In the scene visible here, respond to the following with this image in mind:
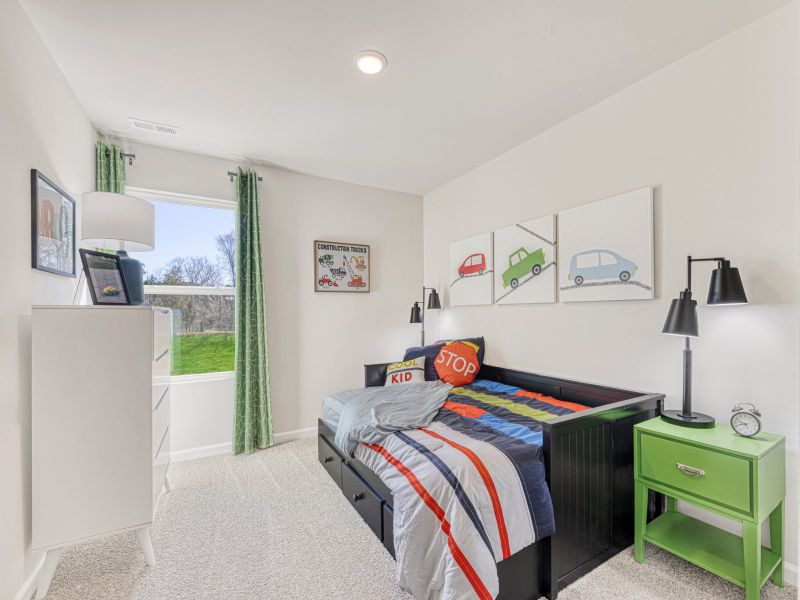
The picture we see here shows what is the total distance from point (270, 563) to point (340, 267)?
2.58m

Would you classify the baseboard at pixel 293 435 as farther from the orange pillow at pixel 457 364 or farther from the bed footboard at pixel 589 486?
the bed footboard at pixel 589 486

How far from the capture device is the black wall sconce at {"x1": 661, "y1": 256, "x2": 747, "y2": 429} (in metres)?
1.63

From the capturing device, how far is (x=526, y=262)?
2922 mm

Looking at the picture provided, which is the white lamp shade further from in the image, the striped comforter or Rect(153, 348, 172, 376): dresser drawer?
the striped comforter

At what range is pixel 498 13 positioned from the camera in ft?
5.55

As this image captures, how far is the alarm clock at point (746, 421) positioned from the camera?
5.24ft

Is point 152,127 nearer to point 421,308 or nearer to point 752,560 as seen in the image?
point 421,308

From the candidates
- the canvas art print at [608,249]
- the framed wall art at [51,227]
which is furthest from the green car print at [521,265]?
the framed wall art at [51,227]

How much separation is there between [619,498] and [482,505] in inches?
37.5

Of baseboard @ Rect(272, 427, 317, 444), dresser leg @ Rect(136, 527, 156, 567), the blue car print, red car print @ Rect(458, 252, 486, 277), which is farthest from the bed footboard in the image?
baseboard @ Rect(272, 427, 317, 444)

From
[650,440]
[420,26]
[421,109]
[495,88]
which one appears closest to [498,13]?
[420,26]

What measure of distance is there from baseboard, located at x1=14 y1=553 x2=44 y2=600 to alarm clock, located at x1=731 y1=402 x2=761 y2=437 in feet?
10.4

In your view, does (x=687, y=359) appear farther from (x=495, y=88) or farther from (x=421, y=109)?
(x=421, y=109)

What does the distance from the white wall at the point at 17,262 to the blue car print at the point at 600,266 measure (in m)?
3.04
